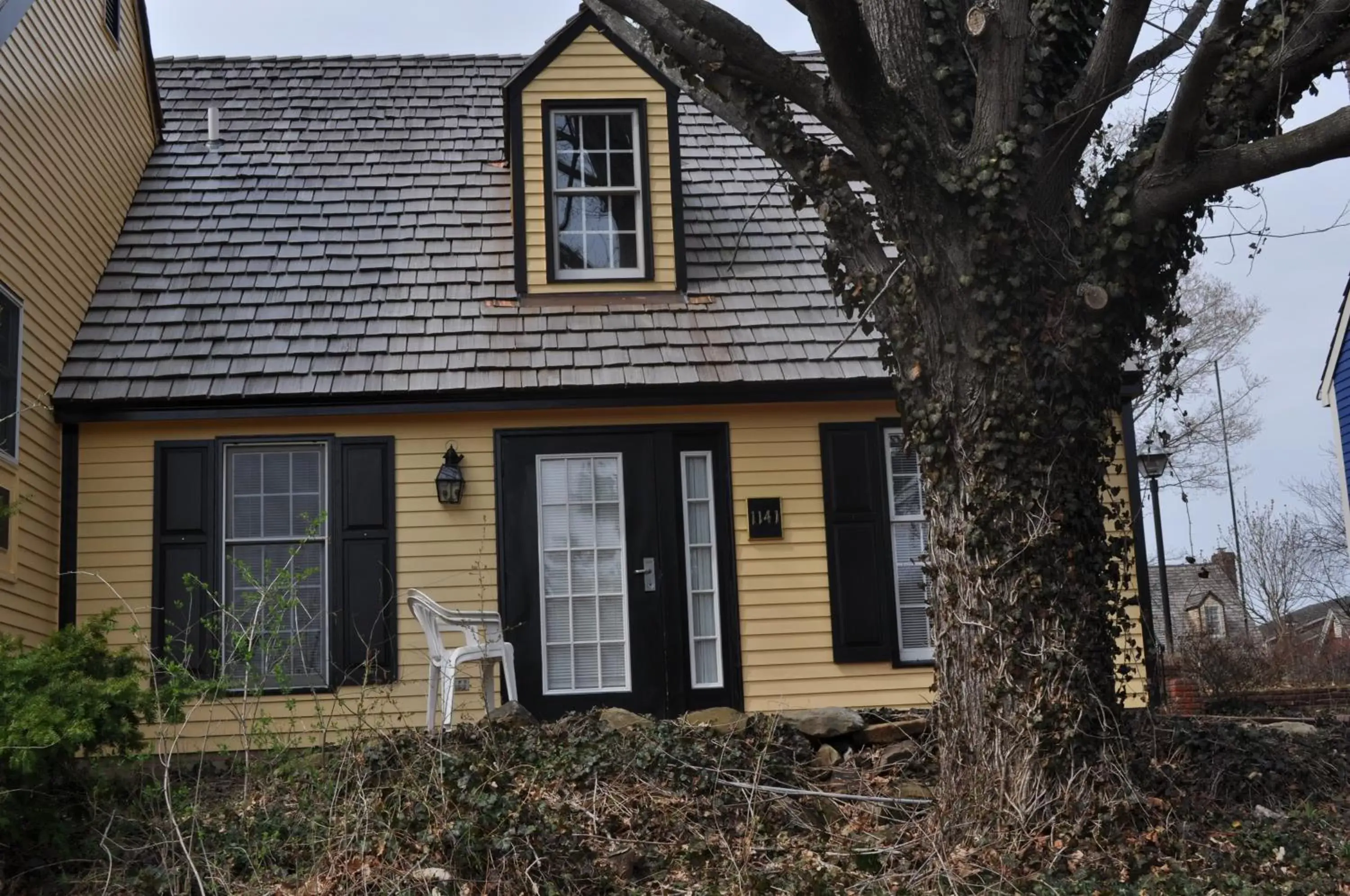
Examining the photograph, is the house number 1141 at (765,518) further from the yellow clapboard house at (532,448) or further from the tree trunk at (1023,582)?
the tree trunk at (1023,582)

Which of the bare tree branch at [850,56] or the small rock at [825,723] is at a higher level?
the bare tree branch at [850,56]

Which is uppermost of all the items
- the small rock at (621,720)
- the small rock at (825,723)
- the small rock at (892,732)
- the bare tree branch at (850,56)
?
the bare tree branch at (850,56)

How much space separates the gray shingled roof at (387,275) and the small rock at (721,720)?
2.53 metres

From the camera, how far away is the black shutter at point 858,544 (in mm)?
9406

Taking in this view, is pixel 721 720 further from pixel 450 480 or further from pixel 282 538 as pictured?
pixel 282 538

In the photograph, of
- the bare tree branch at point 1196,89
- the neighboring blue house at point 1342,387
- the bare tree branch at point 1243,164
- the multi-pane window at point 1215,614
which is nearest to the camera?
the bare tree branch at point 1196,89

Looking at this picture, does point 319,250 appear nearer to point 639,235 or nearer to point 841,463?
point 639,235

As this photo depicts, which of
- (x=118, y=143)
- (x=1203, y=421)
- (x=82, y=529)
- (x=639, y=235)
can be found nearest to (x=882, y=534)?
(x=639, y=235)

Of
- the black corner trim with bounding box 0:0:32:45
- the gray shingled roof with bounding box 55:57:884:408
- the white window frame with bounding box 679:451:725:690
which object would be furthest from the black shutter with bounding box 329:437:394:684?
the black corner trim with bounding box 0:0:32:45

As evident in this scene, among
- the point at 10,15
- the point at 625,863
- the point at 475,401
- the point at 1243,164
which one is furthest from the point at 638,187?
the point at 625,863

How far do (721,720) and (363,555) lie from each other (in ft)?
9.81

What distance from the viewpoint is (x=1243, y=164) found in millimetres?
5598

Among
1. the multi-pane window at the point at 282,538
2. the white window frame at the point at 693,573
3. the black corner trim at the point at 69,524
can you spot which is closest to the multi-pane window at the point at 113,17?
the black corner trim at the point at 69,524

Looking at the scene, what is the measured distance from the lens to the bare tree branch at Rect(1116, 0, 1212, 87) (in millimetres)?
6445
